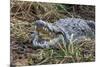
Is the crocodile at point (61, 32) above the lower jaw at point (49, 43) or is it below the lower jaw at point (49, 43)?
above

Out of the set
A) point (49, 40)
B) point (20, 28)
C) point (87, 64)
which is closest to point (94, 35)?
point (87, 64)

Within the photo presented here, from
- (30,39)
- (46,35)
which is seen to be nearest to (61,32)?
(46,35)

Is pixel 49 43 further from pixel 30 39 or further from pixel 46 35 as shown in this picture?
pixel 30 39

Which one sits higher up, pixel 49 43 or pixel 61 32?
pixel 61 32
